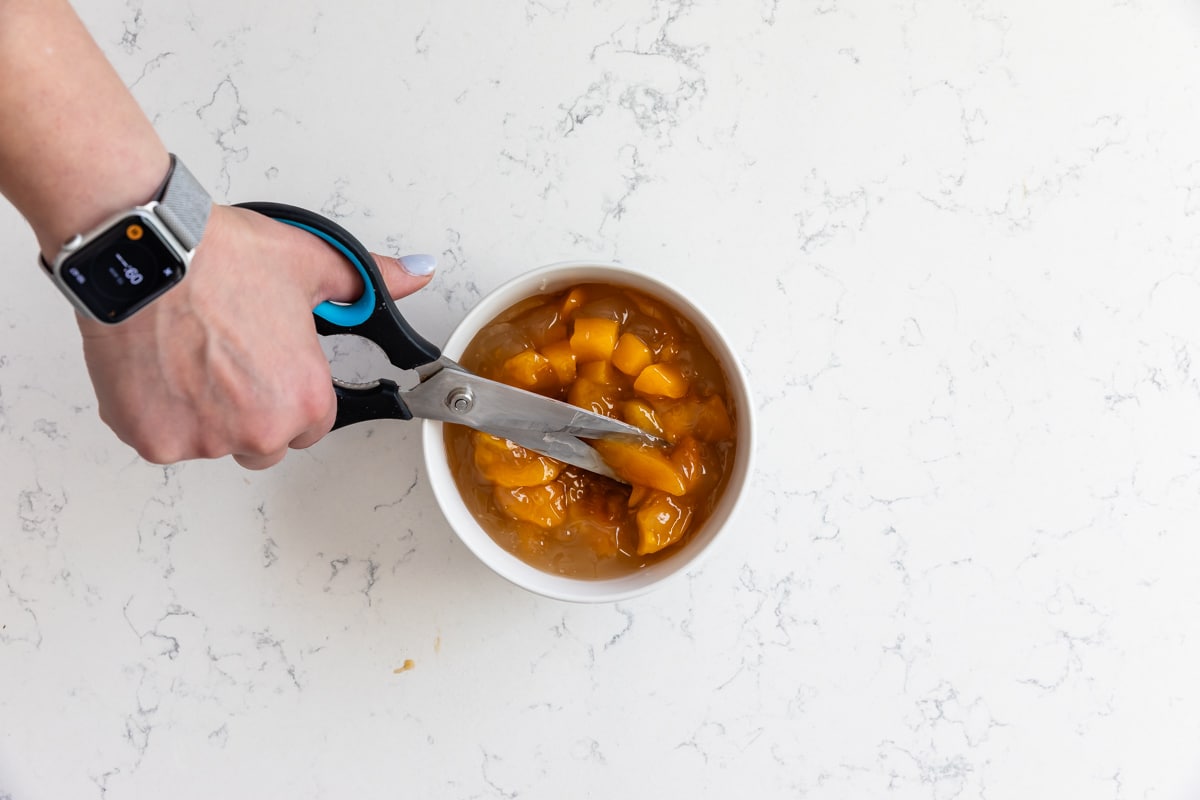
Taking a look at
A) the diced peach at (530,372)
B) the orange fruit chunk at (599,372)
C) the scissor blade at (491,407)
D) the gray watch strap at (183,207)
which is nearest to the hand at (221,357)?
the gray watch strap at (183,207)

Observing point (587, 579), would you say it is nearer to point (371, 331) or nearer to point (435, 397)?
point (435, 397)

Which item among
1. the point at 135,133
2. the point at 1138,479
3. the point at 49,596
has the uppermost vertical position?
the point at 135,133

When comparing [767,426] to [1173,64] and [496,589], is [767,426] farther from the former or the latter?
[1173,64]

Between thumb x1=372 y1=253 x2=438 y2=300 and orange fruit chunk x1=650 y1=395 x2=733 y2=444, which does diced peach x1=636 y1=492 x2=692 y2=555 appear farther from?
thumb x1=372 y1=253 x2=438 y2=300

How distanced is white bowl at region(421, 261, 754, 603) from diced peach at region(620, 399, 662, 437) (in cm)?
12

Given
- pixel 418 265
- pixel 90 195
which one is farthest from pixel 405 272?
pixel 90 195

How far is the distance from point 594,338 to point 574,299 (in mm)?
83

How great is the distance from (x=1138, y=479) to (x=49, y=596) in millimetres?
1884

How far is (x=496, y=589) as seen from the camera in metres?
1.49

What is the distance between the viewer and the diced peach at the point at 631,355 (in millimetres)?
1275

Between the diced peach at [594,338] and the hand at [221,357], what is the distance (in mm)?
358

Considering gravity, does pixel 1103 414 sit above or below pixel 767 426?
below

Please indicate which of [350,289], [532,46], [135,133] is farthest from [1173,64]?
[135,133]

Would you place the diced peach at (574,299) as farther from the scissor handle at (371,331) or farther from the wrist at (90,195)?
the wrist at (90,195)
